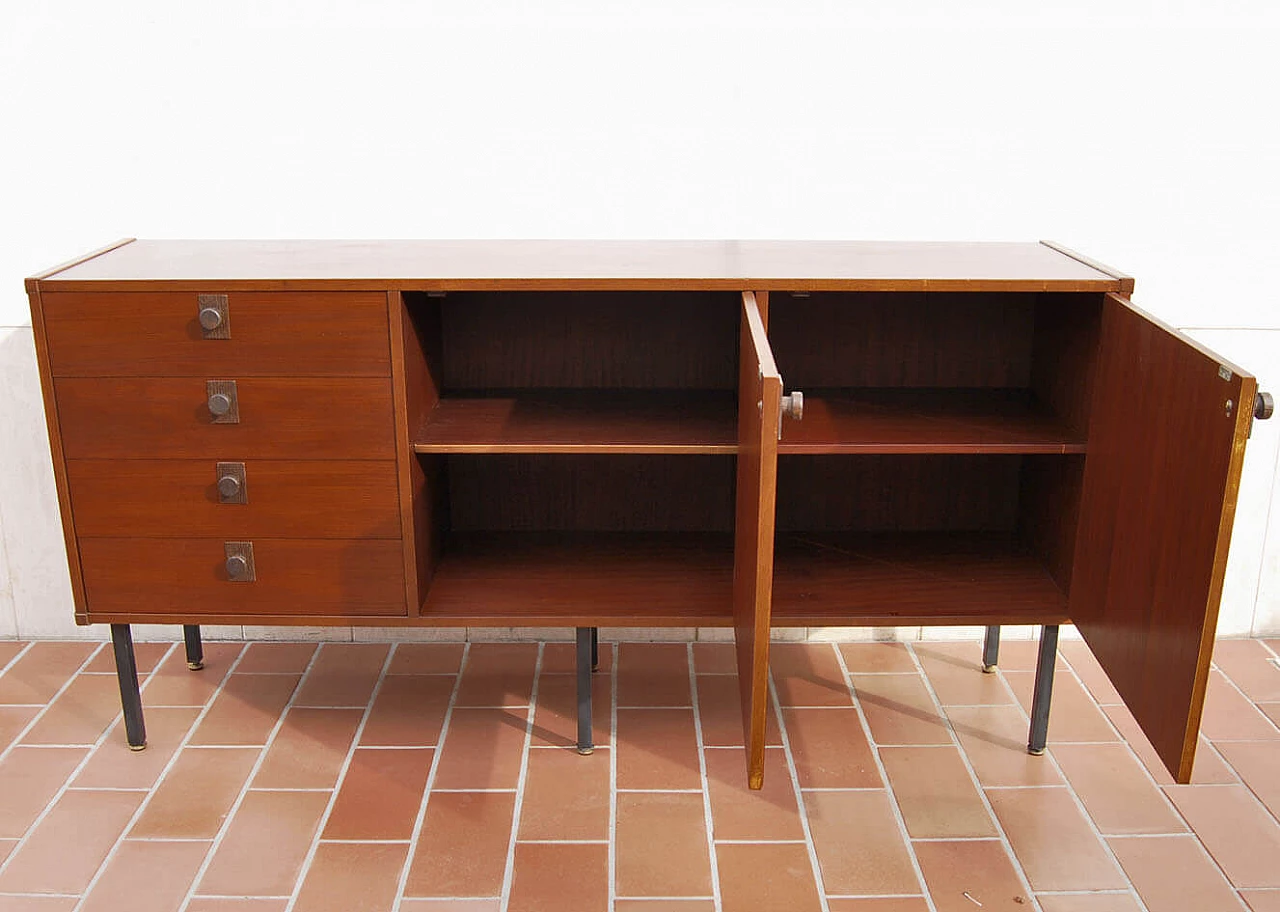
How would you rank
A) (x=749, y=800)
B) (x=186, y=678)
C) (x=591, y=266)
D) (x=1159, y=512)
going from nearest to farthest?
(x=1159, y=512) → (x=591, y=266) → (x=749, y=800) → (x=186, y=678)

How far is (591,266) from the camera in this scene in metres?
2.55

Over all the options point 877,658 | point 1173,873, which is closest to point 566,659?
point 877,658

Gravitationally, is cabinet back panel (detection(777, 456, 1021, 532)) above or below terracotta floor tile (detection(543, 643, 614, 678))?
above

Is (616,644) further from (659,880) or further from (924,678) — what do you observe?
(659,880)

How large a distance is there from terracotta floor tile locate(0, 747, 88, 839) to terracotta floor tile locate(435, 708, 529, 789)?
2.82ft

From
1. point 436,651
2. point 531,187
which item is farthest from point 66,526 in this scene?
point 531,187

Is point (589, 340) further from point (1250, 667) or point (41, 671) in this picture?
point (1250, 667)

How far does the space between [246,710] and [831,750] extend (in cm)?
147

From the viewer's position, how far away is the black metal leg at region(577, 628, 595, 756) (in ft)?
8.97

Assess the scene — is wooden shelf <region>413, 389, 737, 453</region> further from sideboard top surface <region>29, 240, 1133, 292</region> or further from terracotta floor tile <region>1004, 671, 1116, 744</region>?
terracotta floor tile <region>1004, 671, 1116, 744</region>

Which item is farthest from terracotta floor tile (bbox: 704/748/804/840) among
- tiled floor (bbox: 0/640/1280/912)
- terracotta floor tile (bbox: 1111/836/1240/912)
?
terracotta floor tile (bbox: 1111/836/1240/912)

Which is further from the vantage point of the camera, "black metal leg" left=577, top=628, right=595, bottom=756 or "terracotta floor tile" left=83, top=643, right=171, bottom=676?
"terracotta floor tile" left=83, top=643, right=171, bottom=676

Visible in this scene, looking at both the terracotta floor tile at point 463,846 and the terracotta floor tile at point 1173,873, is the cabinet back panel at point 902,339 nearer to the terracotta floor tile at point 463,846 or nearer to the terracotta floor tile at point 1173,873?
the terracotta floor tile at point 1173,873

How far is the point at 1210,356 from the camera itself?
1.88 metres
